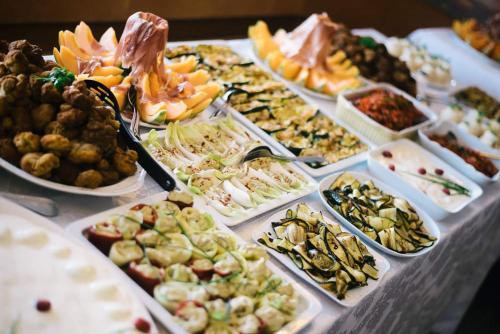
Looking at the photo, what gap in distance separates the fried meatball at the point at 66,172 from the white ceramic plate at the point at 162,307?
0.38 feet

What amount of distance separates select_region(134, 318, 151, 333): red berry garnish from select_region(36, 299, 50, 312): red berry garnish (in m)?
0.15

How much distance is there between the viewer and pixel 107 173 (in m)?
1.17

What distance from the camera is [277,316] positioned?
100 cm

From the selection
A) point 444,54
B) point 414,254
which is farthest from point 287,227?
point 444,54

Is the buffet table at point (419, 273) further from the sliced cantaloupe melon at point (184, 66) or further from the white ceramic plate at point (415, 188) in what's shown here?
the sliced cantaloupe melon at point (184, 66)

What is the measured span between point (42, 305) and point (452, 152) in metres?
1.87

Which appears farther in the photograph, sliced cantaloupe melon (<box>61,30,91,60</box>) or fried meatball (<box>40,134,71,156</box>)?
sliced cantaloupe melon (<box>61,30,91,60</box>)

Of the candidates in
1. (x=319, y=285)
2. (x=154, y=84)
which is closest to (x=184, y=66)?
(x=154, y=84)

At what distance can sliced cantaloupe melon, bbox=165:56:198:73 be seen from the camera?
1887mm

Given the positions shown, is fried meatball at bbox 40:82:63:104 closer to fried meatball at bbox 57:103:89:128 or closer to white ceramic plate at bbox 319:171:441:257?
fried meatball at bbox 57:103:89:128

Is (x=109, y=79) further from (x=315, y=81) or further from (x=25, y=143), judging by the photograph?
(x=315, y=81)

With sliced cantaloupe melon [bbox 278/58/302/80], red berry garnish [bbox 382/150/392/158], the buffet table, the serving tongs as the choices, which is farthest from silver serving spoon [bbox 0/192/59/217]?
sliced cantaloupe melon [bbox 278/58/302/80]

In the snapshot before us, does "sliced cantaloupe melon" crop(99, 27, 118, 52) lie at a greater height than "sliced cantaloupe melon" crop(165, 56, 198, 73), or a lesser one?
greater

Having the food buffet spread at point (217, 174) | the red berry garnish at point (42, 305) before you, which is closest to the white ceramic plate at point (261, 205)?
the food buffet spread at point (217, 174)
